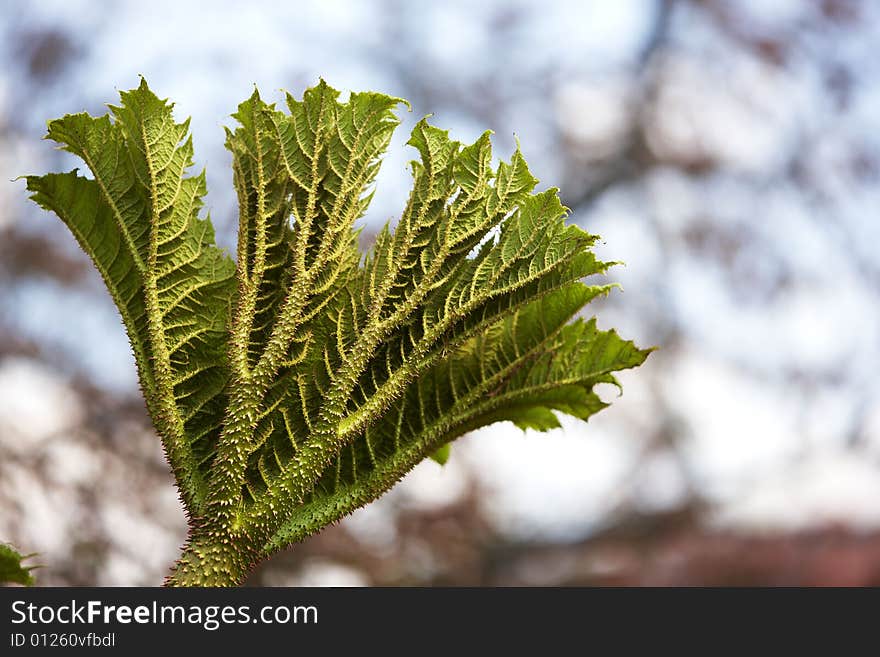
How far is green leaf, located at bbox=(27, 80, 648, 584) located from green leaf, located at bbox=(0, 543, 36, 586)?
1.20 ft

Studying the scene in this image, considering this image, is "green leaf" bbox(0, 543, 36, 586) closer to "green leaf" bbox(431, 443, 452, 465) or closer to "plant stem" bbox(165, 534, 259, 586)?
"plant stem" bbox(165, 534, 259, 586)

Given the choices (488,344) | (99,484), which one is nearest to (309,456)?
(488,344)

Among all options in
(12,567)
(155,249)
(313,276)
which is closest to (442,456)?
(313,276)

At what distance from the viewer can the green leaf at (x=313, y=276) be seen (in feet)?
4.17

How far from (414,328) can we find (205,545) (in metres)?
0.46

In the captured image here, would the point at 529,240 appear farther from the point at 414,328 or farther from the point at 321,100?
the point at 321,100

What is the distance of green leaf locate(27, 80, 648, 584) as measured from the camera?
1.27 meters

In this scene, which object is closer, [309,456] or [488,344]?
[309,456]

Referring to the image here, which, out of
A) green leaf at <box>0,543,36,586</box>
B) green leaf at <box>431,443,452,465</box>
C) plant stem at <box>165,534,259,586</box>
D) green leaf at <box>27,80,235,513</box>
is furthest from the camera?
green leaf at <box>431,443,452,465</box>

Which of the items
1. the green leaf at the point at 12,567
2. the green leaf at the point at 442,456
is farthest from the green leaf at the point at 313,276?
the green leaf at the point at 12,567

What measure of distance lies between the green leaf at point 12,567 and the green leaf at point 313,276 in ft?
1.20

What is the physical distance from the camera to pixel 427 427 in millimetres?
1348

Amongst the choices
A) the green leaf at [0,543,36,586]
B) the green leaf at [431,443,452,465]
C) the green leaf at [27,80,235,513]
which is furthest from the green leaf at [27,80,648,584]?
the green leaf at [0,543,36,586]

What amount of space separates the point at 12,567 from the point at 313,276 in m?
0.60
